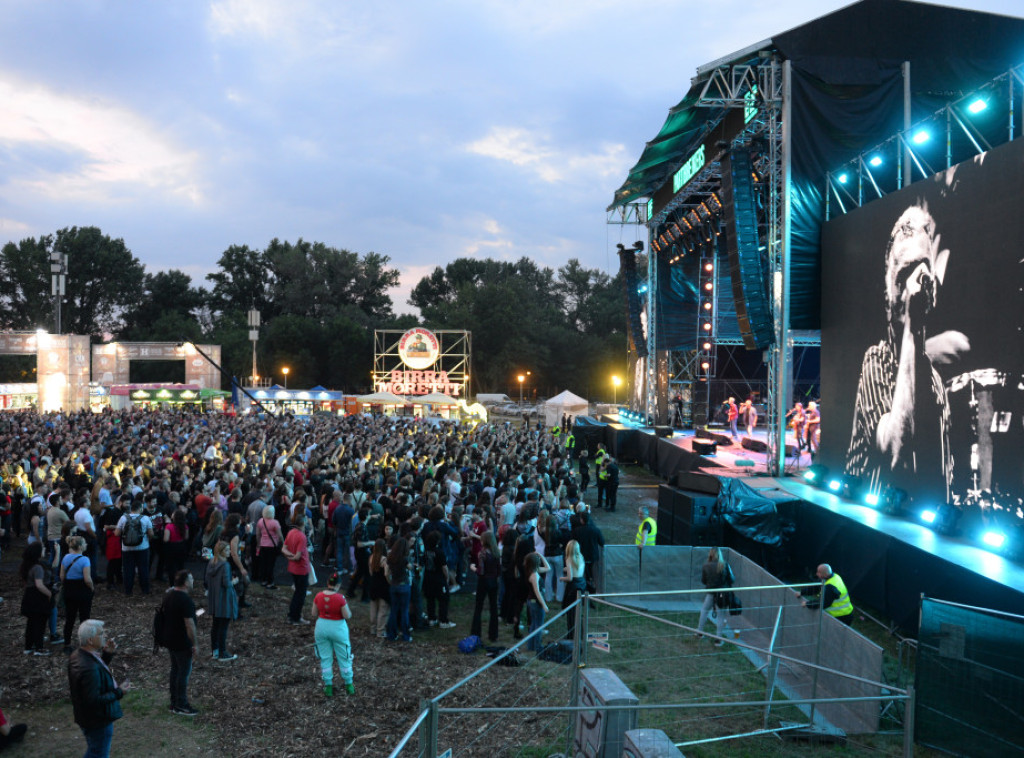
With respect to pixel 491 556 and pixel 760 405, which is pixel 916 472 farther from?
pixel 760 405

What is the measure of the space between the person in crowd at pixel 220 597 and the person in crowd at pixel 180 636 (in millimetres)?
779

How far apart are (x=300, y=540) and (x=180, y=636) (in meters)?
2.36

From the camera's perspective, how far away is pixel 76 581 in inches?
286

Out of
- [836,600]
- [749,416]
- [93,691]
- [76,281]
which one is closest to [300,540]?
[93,691]

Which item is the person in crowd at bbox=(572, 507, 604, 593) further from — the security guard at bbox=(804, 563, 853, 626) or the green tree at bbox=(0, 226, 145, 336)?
the green tree at bbox=(0, 226, 145, 336)

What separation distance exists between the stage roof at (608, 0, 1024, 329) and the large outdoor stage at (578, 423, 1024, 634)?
5.23 meters

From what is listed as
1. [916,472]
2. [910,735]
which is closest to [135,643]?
[910,735]

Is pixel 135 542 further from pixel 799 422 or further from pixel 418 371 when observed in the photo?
pixel 418 371

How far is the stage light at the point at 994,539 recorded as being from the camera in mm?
9109

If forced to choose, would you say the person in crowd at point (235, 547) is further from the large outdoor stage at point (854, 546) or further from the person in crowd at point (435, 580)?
the large outdoor stage at point (854, 546)

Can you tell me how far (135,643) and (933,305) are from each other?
453 inches

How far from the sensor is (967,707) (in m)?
5.64

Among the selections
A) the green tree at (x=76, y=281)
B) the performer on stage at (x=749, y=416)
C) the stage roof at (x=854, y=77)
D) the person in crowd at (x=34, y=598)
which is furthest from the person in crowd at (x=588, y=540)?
the green tree at (x=76, y=281)

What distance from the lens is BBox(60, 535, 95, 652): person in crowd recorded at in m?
7.23
